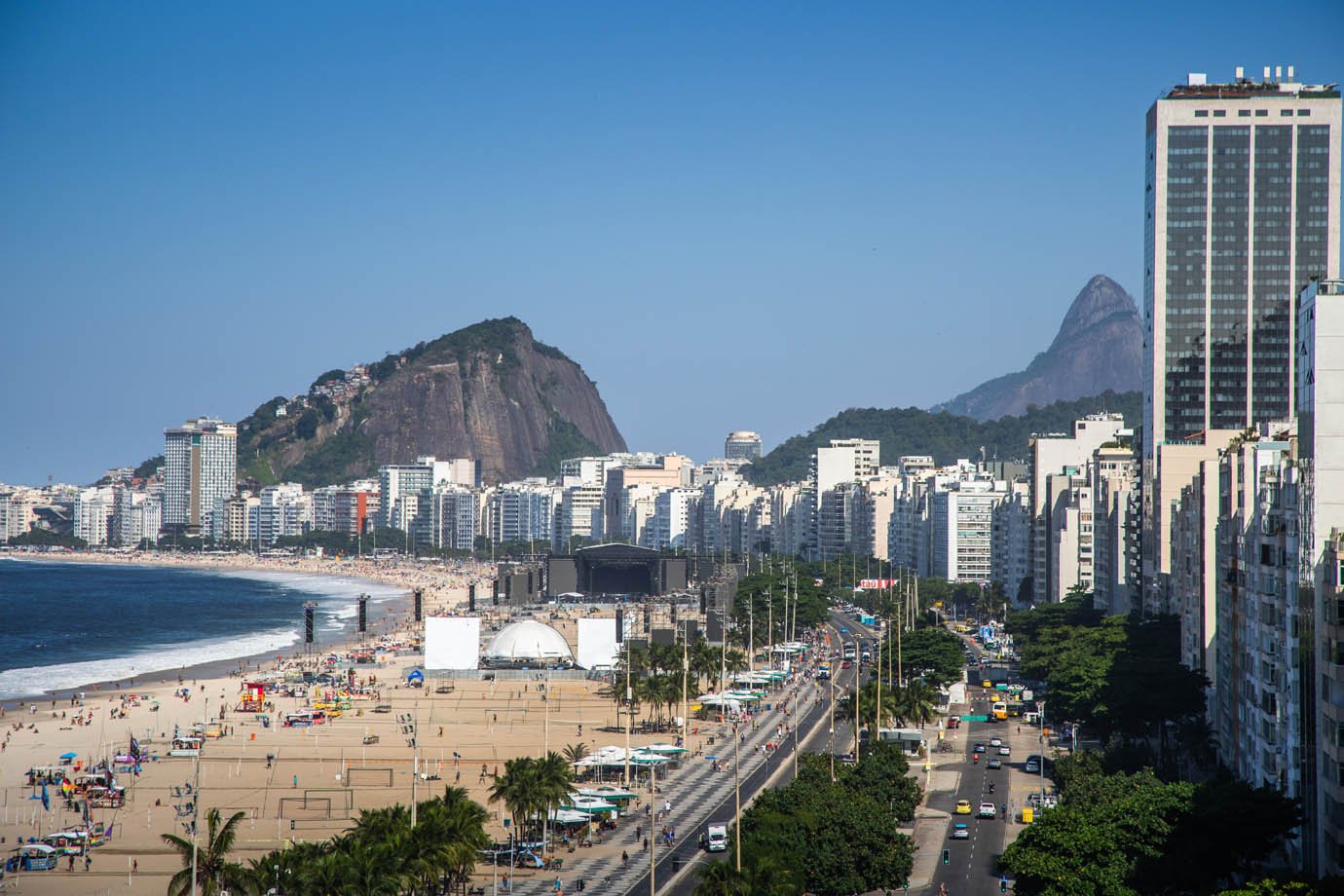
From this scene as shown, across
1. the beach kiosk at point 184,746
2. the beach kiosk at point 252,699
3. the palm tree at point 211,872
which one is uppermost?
the palm tree at point 211,872

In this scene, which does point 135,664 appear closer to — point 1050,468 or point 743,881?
point 1050,468

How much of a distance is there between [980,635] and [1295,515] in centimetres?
7195

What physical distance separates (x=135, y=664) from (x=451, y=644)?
23661 mm

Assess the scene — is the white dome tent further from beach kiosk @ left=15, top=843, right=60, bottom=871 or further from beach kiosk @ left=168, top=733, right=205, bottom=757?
beach kiosk @ left=15, top=843, right=60, bottom=871

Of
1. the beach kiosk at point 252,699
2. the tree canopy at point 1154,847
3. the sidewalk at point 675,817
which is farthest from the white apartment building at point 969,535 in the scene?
the tree canopy at point 1154,847

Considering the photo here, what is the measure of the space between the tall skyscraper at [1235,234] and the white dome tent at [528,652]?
41069mm

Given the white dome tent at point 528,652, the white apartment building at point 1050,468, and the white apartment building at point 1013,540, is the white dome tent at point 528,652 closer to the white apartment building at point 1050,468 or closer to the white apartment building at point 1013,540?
the white apartment building at point 1050,468

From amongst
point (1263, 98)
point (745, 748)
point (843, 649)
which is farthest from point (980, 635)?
point (745, 748)

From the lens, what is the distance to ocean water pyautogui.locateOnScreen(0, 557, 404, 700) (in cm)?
9988

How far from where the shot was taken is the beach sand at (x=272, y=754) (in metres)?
47.9

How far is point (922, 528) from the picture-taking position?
159375 millimetres

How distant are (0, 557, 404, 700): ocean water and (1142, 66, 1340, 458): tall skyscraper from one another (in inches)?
2513

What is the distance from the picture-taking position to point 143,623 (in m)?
133

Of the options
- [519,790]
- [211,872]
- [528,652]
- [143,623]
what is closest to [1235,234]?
[528,652]
